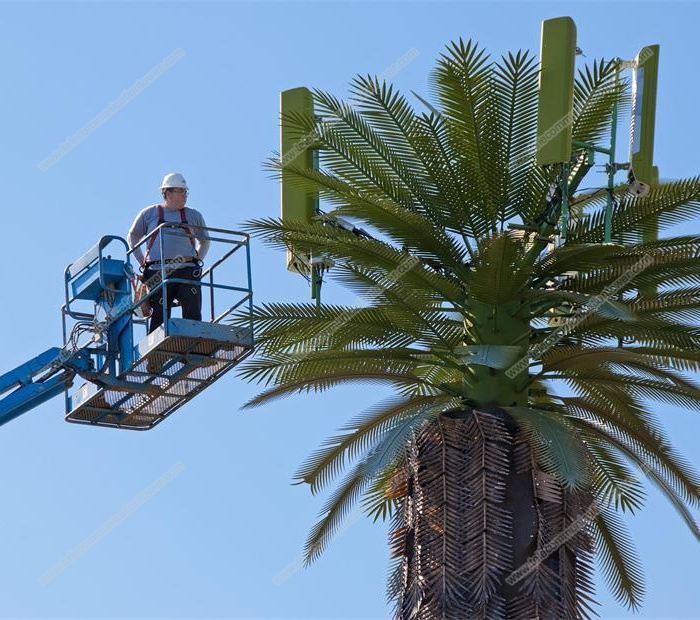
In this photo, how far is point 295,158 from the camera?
24500 mm

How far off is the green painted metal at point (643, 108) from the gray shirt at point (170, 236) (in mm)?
5237

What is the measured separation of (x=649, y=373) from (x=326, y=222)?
14.1ft

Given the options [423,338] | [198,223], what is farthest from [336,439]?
[198,223]

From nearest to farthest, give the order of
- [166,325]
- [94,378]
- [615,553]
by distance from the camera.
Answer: [166,325] → [94,378] → [615,553]

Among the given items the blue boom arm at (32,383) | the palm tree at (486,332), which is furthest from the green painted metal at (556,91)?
the blue boom arm at (32,383)

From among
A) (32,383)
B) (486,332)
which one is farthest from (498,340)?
(32,383)

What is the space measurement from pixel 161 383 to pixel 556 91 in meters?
5.68

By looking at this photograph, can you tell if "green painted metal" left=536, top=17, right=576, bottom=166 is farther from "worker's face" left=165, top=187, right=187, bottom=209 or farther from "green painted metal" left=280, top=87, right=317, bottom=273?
"worker's face" left=165, top=187, right=187, bottom=209

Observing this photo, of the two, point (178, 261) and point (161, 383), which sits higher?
point (178, 261)

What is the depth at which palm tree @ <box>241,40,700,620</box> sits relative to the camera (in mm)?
22906

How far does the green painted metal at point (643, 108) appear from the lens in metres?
23.9

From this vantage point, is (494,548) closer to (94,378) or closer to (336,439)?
(336,439)

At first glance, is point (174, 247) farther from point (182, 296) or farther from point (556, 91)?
point (556, 91)

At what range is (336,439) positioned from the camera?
82.0ft
